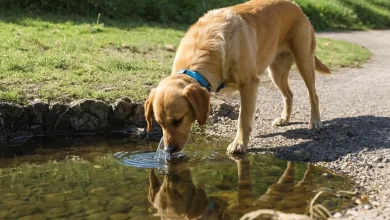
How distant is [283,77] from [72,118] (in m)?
2.91

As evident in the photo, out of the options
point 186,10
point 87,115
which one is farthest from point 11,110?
point 186,10

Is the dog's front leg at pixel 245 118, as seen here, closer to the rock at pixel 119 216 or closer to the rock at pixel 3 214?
the rock at pixel 119 216

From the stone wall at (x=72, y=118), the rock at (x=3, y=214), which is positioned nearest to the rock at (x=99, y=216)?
the rock at (x=3, y=214)

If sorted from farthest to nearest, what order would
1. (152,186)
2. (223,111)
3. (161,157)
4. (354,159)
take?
(223,111), (161,157), (354,159), (152,186)

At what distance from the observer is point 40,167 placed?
576cm

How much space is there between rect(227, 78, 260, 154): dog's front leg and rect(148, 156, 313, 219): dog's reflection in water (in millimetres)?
625

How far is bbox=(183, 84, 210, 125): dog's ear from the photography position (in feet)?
17.1

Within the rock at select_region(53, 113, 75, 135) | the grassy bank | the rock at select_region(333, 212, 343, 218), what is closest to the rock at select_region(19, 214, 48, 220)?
the rock at select_region(333, 212, 343, 218)

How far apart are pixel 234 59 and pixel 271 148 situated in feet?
3.73

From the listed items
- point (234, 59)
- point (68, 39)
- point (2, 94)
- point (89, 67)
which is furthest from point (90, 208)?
point (68, 39)

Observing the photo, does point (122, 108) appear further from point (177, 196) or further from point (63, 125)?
point (177, 196)

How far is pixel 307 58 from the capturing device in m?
7.16

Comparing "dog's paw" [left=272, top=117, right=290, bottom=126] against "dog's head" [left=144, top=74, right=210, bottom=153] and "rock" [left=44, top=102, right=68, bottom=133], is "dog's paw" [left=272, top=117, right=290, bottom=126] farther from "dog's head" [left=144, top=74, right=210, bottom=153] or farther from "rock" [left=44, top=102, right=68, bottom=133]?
"rock" [left=44, top=102, right=68, bottom=133]

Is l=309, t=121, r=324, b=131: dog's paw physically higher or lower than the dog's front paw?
higher
